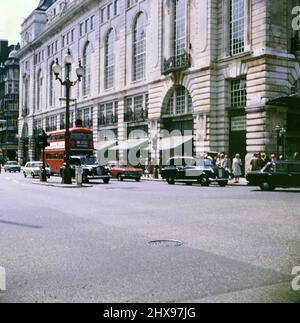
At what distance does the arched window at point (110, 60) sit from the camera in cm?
5394

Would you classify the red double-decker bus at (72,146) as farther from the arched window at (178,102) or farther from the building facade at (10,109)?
the building facade at (10,109)

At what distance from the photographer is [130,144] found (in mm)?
47812

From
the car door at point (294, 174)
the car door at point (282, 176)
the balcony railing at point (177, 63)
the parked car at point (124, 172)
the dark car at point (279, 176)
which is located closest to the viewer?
the car door at point (294, 174)

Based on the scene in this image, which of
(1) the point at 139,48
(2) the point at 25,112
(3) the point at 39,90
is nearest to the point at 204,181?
(1) the point at 139,48

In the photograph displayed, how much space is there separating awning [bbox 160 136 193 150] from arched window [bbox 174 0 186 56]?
7454mm

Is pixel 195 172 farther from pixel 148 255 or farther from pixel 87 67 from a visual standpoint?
pixel 87 67

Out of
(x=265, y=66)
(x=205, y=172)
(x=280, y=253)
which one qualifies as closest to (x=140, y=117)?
(x=265, y=66)

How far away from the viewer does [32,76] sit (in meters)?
80.0

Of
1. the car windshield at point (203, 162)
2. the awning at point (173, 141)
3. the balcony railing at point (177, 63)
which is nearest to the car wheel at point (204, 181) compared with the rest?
the car windshield at point (203, 162)

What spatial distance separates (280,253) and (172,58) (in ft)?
116

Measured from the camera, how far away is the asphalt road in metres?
5.16

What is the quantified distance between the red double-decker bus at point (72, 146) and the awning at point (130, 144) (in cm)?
559

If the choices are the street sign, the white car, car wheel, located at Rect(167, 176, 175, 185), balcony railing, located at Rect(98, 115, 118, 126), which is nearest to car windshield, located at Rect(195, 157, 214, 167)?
car wheel, located at Rect(167, 176, 175, 185)

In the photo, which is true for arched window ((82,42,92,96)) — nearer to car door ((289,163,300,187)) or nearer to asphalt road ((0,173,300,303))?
car door ((289,163,300,187))
